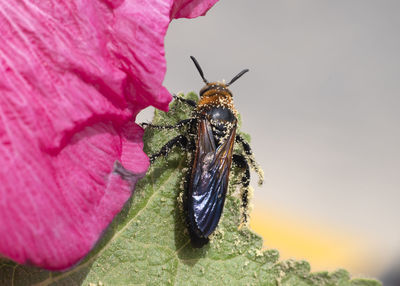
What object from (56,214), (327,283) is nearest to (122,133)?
(56,214)

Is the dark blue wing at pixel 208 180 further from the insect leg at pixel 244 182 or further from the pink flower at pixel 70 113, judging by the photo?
the pink flower at pixel 70 113

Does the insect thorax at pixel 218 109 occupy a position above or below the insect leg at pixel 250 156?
above

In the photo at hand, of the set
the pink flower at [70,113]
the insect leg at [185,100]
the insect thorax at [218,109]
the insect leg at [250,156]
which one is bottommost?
the pink flower at [70,113]

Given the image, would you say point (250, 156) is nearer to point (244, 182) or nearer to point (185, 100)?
point (244, 182)

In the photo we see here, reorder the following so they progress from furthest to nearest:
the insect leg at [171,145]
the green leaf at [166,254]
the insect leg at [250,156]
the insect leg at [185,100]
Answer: the insect leg at [250,156] < the insect leg at [185,100] < the insect leg at [171,145] < the green leaf at [166,254]

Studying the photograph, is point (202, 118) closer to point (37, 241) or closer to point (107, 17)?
point (107, 17)

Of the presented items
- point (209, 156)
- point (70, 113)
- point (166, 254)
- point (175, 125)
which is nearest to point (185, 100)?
point (175, 125)

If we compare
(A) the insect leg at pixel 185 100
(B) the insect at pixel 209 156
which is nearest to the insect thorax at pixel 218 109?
(B) the insect at pixel 209 156
